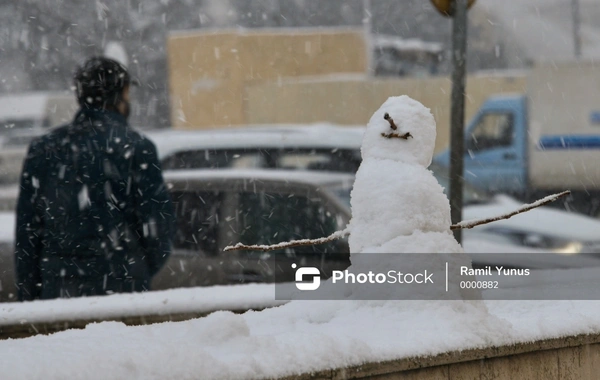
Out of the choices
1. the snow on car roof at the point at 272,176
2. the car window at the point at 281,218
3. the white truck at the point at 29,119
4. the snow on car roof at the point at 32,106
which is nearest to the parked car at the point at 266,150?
the snow on car roof at the point at 272,176

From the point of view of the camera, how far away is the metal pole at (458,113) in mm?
5042

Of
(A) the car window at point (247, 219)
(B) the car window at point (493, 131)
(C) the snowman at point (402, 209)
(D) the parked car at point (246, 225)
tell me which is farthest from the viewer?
(B) the car window at point (493, 131)

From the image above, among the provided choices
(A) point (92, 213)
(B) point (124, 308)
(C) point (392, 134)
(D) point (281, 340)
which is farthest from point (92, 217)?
(D) point (281, 340)

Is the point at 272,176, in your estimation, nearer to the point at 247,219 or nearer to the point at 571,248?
the point at 247,219

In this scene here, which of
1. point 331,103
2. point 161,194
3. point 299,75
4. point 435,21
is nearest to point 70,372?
point 161,194

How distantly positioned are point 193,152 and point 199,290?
3.52m

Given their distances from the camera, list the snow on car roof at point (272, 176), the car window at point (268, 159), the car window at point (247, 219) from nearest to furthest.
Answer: the car window at point (247, 219)
the snow on car roof at point (272, 176)
the car window at point (268, 159)

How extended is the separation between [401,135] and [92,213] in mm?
2001

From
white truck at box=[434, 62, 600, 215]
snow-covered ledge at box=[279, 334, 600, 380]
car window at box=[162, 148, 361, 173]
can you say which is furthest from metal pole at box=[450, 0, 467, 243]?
white truck at box=[434, 62, 600, 215]

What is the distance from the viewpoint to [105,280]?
426 cm

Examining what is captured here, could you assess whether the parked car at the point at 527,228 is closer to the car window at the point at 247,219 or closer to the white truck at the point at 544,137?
the car window at the point at 247,219

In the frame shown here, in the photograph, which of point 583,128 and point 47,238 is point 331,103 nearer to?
point 583,128

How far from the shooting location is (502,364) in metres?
2.53

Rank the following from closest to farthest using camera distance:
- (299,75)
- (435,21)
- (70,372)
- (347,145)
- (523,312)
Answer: (70,372)
(523,312)
(347,145)
(299,75)
(435,21)
